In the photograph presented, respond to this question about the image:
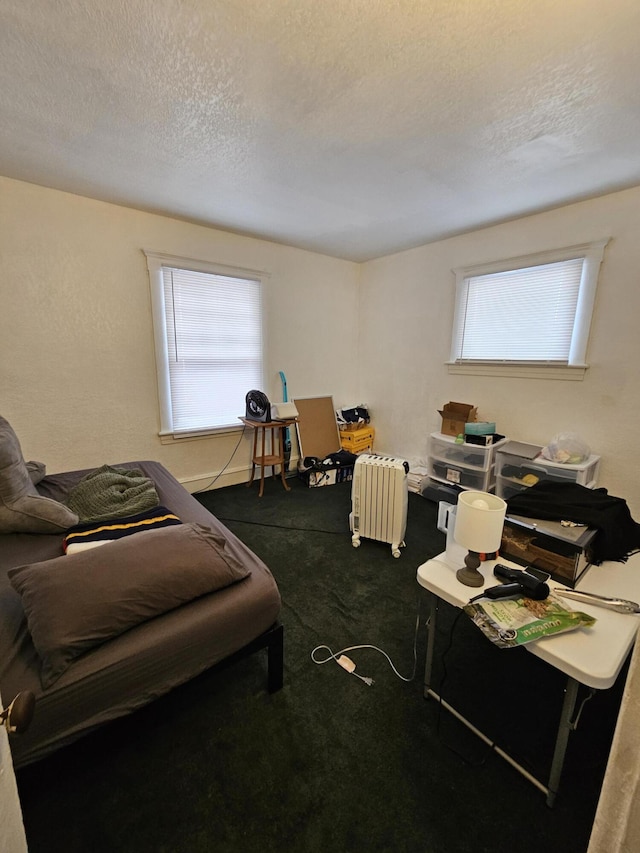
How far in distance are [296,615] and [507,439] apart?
2.45 meters

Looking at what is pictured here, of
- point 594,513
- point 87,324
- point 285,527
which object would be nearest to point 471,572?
point 594,513

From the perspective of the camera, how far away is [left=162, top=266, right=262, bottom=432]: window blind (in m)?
3.23

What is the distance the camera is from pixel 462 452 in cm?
329

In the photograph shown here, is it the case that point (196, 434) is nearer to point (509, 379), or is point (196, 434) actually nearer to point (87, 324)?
point (87, 324)

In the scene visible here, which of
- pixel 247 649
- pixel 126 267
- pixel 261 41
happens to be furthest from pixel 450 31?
pixel 126 267

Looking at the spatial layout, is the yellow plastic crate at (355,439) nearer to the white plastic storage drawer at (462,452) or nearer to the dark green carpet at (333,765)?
the white plastic storage drawer at (462,452)

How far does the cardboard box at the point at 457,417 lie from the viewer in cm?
330

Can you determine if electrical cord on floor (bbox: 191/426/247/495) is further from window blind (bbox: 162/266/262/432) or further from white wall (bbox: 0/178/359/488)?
window blind (bbox: 162/266/262/432)

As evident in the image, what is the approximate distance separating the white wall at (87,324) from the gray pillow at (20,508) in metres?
1.12

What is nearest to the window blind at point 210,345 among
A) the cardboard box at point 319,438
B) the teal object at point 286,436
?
the teal object at point 286,436

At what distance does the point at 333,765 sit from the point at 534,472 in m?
2.50

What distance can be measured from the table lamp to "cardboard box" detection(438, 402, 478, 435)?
218 centimetres

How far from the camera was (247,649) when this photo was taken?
1378 mm

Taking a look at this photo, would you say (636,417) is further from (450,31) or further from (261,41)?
(261,41)
